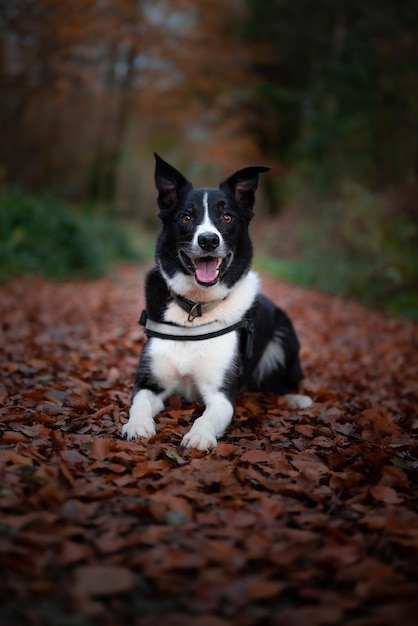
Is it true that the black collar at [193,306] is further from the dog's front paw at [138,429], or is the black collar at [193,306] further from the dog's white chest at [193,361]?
the dog's front paw at [138,429]

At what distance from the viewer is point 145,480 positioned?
279 cm

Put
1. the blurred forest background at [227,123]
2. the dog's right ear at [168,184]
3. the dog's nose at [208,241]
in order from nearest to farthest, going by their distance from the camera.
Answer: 1. the dog's nose at [208,241]
2. the dog's right ear at [168,184]
3. the blurred forest background at [227,123]

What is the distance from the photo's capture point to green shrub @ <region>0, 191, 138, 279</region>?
11.1 metres

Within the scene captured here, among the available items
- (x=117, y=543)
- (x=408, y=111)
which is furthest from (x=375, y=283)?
(x=117, y=543)

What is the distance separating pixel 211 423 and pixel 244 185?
182 centimetres

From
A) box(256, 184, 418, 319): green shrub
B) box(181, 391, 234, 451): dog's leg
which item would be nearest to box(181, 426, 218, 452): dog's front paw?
box(181, 391, 234, 451): dog's leg

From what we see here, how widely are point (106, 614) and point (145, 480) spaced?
3.22ft

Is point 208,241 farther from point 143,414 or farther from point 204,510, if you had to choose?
point 204,510

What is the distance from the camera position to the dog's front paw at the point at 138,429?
131 inches

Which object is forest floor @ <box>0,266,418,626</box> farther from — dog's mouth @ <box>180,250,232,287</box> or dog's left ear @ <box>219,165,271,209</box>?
dog's left ear @ <box>219,165,271,209</box>

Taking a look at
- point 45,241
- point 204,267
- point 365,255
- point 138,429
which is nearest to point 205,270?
point 204,267

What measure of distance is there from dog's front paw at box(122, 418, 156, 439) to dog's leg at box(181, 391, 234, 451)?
9.1 inches

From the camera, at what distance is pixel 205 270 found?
12.4 feet

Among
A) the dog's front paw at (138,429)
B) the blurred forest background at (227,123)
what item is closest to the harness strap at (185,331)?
the dog's front paw at (138,429)
